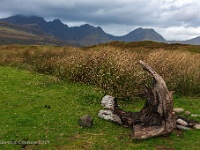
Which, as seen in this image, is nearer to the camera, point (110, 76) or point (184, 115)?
point (184, 115)

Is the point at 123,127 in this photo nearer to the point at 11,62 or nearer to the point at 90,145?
the point at 90,145

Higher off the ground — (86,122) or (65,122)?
(86,122)

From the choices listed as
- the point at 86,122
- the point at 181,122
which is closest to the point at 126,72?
the point at 181,122

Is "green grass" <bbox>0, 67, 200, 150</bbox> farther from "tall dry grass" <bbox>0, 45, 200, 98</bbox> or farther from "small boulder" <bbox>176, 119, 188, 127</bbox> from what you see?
"tall dry grass" <bbox>0, 45, 200, 98</bbox>

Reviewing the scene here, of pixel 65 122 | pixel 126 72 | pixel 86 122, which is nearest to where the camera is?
pixel 86 122

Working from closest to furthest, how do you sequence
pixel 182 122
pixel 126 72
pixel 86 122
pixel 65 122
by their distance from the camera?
pixel 86 122, pixel 65 122, pixel 182 122, pixel 126 72

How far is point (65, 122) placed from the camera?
622 inches

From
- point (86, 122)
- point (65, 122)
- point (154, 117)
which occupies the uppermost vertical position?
point (154, 117)

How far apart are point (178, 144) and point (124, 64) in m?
9.92

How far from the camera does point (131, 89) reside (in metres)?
21.5

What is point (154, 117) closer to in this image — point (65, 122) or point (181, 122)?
point (181, 122)

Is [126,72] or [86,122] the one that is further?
[126,72]

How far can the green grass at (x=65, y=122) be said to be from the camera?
1348 centimetres

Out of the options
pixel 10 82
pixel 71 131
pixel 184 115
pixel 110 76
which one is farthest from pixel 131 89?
pixel 10 82
